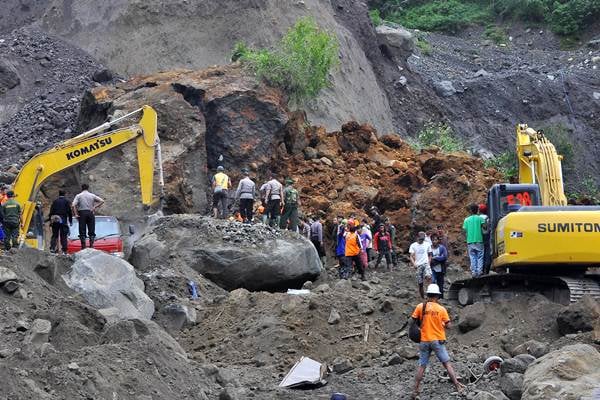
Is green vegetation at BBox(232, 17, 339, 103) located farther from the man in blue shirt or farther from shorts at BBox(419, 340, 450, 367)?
shorts at BBox(419, 340, 450, 367)

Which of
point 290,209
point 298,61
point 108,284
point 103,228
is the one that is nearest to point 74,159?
point 103,228

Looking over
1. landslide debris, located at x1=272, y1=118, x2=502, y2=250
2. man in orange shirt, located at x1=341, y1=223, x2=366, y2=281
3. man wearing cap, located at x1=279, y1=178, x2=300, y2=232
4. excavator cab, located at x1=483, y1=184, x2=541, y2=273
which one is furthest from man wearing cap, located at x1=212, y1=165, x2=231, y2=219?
excavator cab, located at x1=483, y1=184, x2=541, y2=273

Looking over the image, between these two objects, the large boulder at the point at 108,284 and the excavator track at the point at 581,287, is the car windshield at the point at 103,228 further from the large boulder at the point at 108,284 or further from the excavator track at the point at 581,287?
the excavator track at the point at 581,287

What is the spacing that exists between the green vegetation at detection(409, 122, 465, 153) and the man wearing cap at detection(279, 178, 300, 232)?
13571mm

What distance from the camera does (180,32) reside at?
40.1m

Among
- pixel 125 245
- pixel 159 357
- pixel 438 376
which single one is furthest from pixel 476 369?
pixel 125 245

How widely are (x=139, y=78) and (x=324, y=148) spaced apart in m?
5.41

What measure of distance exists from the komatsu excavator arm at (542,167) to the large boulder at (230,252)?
4.49m

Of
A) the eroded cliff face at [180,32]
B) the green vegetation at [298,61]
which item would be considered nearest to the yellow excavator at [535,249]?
the green vegetation at [298,61]

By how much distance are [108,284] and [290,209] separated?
7241 millimetres

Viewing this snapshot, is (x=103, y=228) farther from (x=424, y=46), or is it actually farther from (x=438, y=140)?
(x=424, y=46)

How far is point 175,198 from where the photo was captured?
29828mm

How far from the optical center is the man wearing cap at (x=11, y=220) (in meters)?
21.0

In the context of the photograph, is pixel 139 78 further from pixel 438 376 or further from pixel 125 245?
pixel 438 376
